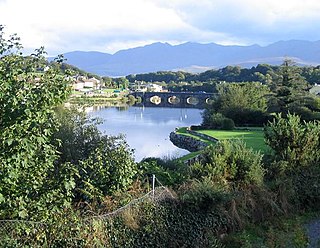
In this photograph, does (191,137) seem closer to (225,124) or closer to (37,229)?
(225,124)

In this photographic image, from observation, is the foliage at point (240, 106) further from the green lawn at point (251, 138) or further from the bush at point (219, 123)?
the green lawn at point (251, 138)

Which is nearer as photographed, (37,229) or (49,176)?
(37,229)

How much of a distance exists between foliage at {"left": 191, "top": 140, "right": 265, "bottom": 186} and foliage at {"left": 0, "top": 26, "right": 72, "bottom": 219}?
17.8 feet

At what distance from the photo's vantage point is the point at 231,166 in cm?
1254

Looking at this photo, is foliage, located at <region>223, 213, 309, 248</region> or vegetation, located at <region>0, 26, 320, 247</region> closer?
vegetation, located at <region>0, 26, 320, 247</region>

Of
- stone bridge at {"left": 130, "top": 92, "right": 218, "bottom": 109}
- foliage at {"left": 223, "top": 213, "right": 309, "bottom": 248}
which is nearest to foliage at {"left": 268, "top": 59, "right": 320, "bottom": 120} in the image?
foliage at {"left": 223, "top": 213, "right": 309, "bottom": 248}

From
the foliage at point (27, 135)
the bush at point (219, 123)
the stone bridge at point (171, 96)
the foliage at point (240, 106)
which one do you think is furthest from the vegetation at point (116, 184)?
the stone bridge at point (171, 96)

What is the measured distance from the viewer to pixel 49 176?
7.71 m

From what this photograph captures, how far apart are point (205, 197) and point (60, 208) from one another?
4011mm

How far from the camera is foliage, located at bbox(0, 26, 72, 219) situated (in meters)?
5.91

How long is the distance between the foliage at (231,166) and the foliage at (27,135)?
544 centimetres

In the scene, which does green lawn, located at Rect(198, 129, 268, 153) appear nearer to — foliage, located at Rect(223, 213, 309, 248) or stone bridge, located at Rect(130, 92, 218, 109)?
foliage, located at Rect(223, 213, 309, 248)

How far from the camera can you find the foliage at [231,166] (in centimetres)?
1210

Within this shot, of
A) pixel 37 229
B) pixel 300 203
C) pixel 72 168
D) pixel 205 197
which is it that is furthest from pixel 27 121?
pixel 300 203
